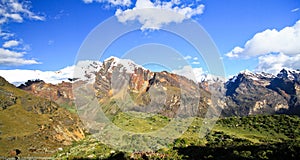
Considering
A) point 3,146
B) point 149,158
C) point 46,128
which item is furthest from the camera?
point 46,128

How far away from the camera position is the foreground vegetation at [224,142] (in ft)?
156

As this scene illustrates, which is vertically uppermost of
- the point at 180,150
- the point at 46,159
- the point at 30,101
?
the point at 30,101

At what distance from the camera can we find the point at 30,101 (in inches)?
6058

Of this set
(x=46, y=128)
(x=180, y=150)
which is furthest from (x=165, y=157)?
(x=46, y=128)

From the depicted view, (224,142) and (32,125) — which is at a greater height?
(32,125)

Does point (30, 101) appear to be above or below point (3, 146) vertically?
above

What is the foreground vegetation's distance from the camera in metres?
47.6

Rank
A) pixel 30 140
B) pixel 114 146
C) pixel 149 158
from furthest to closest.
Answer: pixel 30 140 → pixel 114 146 → pixel 149 158

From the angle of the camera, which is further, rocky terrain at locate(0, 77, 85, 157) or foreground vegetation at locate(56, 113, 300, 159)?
rocky terrain at locate(0, 77, 85, 157)

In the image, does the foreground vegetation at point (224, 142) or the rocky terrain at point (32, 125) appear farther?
the rocky terrain at point (32, 125)

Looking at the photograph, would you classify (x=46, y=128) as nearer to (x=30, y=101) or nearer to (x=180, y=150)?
(x=30, y=101)

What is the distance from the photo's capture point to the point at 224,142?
2953 inches

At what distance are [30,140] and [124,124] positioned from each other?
47.6 meters

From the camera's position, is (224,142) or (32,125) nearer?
(224,142)
